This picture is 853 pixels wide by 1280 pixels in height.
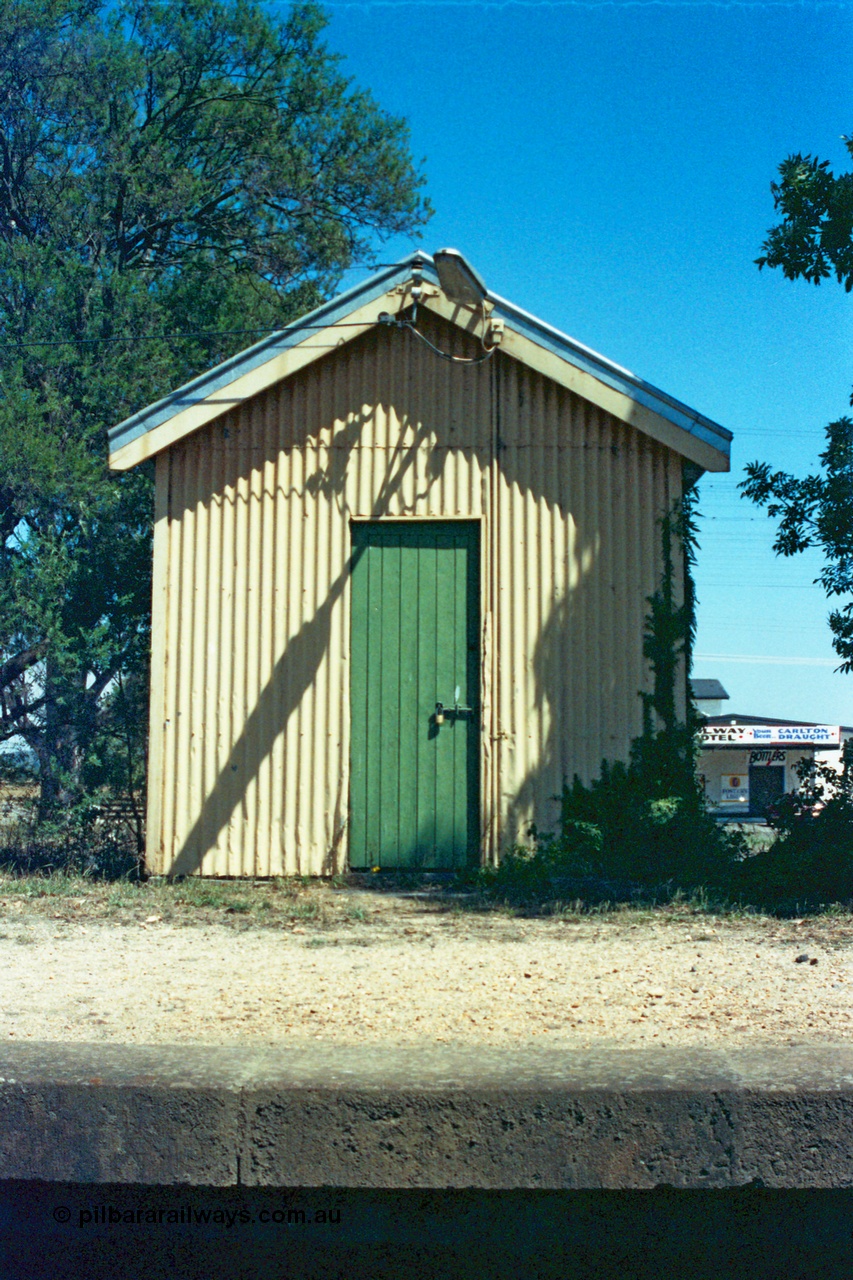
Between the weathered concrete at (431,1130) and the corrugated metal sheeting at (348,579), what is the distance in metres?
5.94

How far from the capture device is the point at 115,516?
12.0m

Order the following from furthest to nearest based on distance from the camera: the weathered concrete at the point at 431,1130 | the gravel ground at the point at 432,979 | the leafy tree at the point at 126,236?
1. the leafy tree at the point at 126,236
2. the gravel ground at the point at 432,979
3. the weathered concrete at the point at 431,1130

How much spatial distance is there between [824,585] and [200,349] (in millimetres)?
10075

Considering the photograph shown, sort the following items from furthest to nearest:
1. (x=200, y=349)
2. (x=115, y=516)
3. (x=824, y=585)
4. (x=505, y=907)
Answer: (x=200, y=349)
(x=115, y=516)
(x=824, y=585)
(x=505, y=907)

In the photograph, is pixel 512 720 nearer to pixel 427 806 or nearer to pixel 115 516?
pixel 427 806

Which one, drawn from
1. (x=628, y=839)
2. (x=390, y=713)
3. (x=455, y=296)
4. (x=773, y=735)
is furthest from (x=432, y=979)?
(x=773, y=735)

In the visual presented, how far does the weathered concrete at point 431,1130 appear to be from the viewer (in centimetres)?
343

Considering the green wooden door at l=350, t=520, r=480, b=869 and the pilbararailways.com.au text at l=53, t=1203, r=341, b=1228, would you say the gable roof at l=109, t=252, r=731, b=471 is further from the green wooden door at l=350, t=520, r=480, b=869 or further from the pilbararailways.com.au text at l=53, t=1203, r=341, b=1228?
the pilbararailways.com.au text at l=53, t=1203, r=341, b=1228

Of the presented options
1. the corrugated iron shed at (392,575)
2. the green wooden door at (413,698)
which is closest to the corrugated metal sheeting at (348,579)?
the corrugated iron shed at (392,575)

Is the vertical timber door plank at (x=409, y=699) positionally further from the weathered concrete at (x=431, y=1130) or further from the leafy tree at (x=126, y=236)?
the weathered concrete at (x=431, y=1130)

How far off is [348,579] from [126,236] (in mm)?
9626

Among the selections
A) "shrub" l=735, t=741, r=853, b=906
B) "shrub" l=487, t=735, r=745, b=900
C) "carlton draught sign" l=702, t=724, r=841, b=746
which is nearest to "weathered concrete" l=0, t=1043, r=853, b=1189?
"shrub" l=735, t=741, r=853, b=906

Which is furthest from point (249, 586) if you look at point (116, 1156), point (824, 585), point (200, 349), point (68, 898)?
point (200, 349)

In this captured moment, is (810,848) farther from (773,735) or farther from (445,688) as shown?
(773,735)
